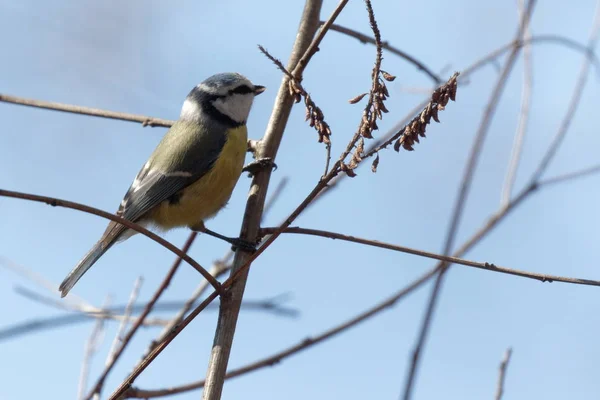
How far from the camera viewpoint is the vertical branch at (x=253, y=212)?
1.32 meters

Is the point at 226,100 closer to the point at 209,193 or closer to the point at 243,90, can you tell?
the point at 243,90

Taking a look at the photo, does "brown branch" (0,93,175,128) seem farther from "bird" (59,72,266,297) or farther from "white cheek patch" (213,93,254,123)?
"white cheek patch" (213,93,254,123)

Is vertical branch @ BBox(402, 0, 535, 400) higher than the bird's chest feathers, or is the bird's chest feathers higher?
the bird's chest feathers

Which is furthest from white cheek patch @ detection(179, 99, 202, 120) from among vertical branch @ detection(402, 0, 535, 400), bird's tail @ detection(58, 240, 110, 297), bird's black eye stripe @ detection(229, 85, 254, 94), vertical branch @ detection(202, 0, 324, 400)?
vertical branch @ detection(402, 0, 535, 400)

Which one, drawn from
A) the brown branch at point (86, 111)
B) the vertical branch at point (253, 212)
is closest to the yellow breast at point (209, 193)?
the brown branch at point (86, 111)

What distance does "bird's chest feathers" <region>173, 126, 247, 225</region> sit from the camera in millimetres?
2896

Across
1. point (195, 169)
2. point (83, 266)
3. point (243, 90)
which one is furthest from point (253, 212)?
point (243, 90)

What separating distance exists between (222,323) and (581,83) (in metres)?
1.31

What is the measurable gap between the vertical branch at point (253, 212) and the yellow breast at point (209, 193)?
0.96 metres

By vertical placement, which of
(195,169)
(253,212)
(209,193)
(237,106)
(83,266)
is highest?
(237,106)

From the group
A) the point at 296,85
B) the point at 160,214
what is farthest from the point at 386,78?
the point at 160,214

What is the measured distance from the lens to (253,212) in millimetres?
1756

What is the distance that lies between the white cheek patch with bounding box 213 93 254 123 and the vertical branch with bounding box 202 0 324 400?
3.91 ft

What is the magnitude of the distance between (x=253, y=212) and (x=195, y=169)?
128 centimetres
